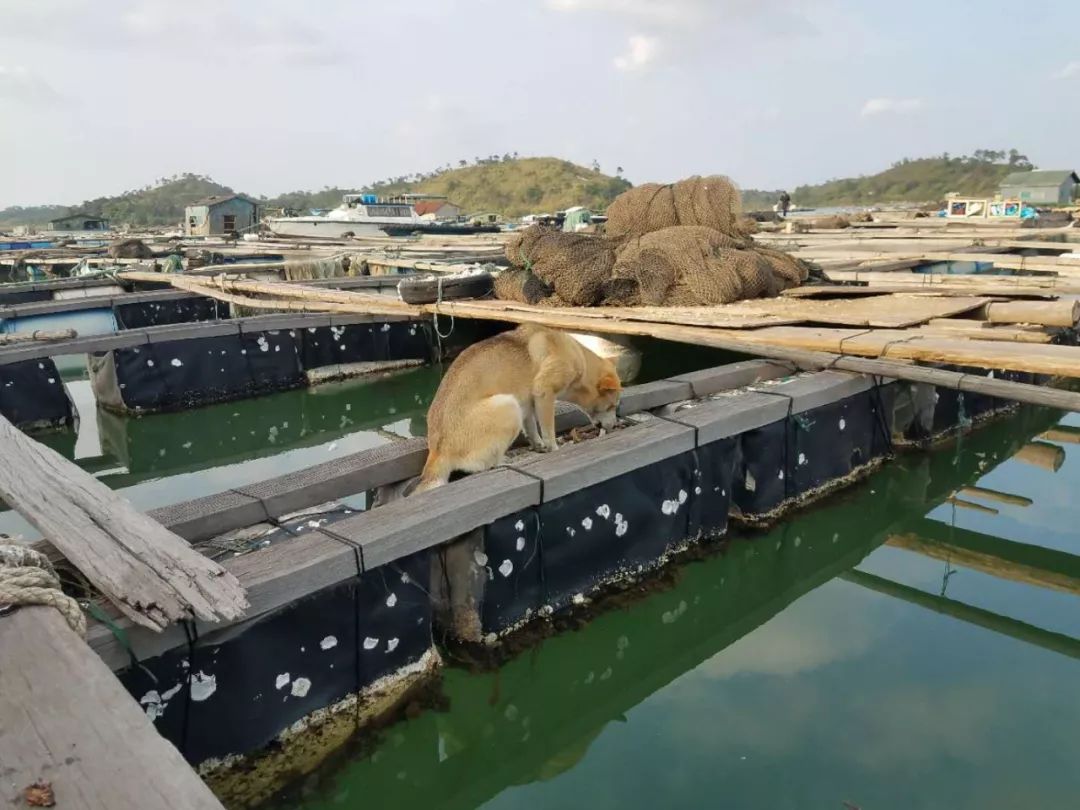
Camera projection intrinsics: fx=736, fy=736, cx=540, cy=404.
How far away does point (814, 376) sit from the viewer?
658cm

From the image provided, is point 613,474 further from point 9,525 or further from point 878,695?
point 9,525

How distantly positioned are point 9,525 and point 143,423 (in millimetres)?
3253

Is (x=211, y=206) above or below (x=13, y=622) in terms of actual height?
above

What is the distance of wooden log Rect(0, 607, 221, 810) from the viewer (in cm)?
177

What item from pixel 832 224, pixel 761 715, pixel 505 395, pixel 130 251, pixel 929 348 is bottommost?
pixel 761 715

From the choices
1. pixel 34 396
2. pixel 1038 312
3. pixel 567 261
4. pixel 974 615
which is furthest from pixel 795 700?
pixel 34 396

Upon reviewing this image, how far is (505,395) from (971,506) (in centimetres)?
457

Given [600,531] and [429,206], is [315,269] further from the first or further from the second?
[429,206]

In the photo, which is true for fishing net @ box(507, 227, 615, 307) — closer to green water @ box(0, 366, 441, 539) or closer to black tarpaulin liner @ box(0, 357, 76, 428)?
green water @ box(0, 366, 441, 539)

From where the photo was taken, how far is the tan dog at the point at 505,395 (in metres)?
4.50

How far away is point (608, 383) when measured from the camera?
17.6 feet

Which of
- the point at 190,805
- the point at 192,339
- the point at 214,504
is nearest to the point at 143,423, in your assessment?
the point at 192,339

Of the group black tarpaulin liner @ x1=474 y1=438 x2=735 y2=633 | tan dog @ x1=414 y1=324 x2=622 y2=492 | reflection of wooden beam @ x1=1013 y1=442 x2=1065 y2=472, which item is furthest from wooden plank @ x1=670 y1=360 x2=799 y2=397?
reflection of wooden beam @ x1=1013 y1=442 x2=1065 y2=472

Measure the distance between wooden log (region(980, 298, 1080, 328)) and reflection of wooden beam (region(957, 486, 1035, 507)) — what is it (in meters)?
1.56
